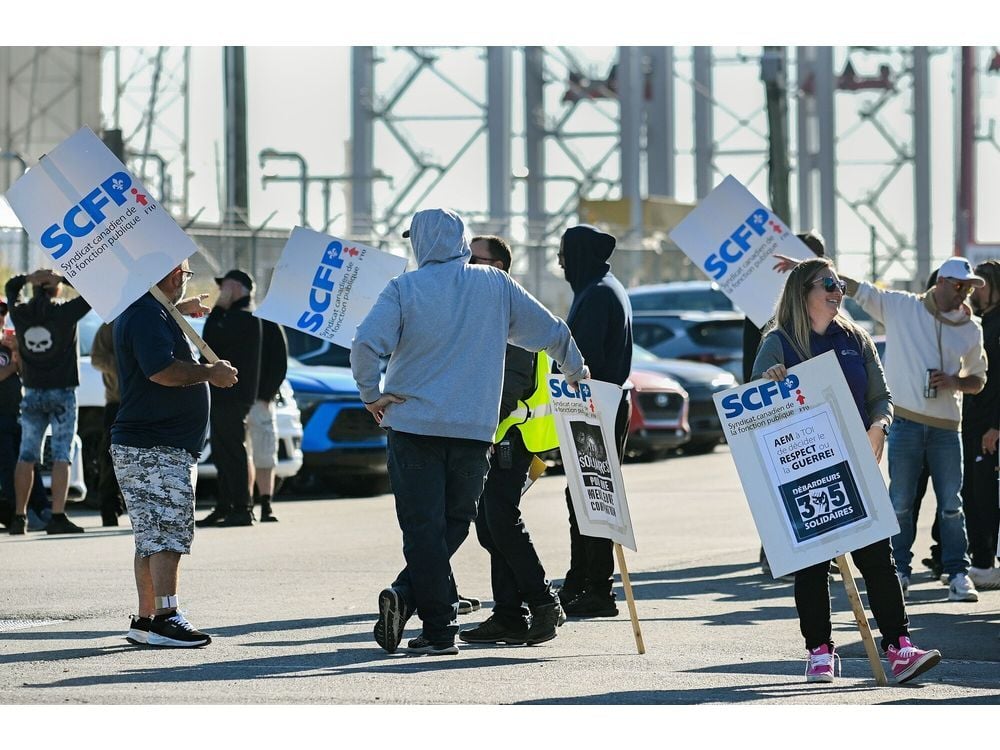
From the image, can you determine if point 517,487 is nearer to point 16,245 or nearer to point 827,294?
point 827,294

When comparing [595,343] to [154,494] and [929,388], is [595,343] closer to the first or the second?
[929,388]

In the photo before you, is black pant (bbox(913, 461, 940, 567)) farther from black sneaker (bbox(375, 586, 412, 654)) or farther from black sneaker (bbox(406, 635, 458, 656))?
black sneaker (bbox(375, 586, 412, 654))

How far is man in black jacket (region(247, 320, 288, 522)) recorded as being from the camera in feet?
49.6

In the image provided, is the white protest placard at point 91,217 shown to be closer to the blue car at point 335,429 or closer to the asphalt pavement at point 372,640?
the asphalt pavement at point 372,640

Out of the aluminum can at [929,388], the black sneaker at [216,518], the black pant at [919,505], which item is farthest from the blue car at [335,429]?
the aluminum can at [929,388]

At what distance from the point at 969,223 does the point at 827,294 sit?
126ft

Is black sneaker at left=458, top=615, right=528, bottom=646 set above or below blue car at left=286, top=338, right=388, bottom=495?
below

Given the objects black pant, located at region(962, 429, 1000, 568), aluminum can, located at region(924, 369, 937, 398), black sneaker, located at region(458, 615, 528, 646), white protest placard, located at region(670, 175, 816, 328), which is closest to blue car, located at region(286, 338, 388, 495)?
white protest placard, located at region(670, 175, 816, 328)

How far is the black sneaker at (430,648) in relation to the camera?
8367mm

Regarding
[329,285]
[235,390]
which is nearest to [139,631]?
[329,285]

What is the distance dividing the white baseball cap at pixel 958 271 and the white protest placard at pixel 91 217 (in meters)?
3.95

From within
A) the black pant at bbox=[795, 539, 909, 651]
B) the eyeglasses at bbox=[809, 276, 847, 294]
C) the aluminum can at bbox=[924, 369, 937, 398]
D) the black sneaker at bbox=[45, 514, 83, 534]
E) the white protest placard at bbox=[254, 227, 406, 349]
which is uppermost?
the white protest placard at bbox=[254, 227, 406, 349]

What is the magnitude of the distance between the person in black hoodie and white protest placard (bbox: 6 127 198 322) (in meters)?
2.07

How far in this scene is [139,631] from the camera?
870 cm
